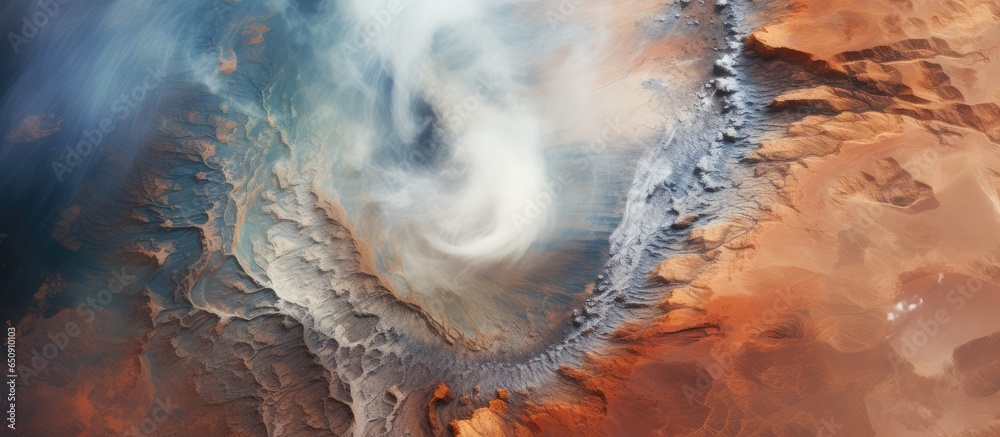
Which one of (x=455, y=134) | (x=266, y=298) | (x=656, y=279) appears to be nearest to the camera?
(x=656, y=279)

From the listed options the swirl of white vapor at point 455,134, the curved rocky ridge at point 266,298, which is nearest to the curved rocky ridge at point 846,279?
the curved rocky ridge at point 266,298

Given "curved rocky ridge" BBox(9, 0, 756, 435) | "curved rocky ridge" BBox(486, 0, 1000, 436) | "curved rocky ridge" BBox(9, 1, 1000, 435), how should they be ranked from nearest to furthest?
"curved rocky ridge" BBox(486, 0, 1000, 436) → "curved rocky ridge" BBox(9, 1, 1000, 435) → "curved rocky ridge" BBox(9, 0, 756, 435)

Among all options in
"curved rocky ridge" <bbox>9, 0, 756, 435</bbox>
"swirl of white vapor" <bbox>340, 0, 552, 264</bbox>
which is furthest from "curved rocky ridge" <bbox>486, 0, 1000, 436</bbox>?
"swirl of white vapor" <bbox>340, 0, 552, 264</bbox>

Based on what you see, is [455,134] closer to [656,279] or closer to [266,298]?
[266,298]

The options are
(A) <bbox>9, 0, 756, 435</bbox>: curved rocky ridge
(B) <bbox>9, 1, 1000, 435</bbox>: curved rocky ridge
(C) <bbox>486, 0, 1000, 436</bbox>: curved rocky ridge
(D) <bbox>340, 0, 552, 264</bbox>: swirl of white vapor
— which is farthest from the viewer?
(D) <bbox>340, 0, 552, 264</bbox>: swirl of white vapor

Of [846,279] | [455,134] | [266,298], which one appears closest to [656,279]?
[846,279]

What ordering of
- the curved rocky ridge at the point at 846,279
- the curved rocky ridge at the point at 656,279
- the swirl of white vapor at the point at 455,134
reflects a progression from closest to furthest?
the curved rocky ridge at the point at 846,279, the curved rocky ridge at the point at 656,279, the swirl of white vapor at the point at 455,134

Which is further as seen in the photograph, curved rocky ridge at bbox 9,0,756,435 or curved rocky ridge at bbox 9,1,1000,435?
curved rocky ridge at bbox 9,0,756,435

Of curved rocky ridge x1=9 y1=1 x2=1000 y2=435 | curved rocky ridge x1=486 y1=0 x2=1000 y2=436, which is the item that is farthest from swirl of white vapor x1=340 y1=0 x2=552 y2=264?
curved rocky ridge x1=486 y1=0 x2=1000 y2=436

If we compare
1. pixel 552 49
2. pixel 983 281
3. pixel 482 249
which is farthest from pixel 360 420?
pixel 983 281

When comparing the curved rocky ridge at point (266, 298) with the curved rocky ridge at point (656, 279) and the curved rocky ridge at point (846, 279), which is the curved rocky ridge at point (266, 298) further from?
the curved rocky ridge at point (846, 279)

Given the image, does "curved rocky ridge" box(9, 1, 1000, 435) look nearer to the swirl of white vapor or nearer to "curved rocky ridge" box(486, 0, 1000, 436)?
"curved rocky ridge" box(486, 0, 1000, 436)

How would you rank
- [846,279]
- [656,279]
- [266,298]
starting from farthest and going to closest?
1. [266,298]
2. [656,279]
3. [846,279]
